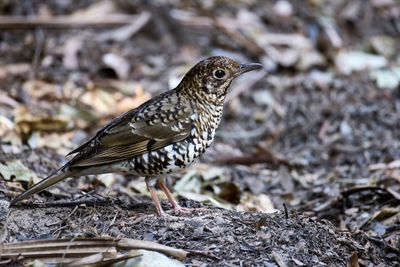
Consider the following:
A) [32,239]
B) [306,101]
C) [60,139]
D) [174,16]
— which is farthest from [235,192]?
[174,16]

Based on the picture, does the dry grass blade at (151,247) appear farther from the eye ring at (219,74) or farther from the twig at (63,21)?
the twig at (63,21)

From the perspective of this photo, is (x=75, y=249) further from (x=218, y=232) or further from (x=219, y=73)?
(x=219, y=73)

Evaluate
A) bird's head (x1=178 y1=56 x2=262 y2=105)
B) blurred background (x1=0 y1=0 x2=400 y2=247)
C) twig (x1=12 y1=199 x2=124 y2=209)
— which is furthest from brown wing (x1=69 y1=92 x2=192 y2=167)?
blurred background (x1=0 y1=0 x2=400 y2=247)

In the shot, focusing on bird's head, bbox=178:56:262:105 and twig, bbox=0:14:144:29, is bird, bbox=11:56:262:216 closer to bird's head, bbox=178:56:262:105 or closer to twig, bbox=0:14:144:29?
bird's head, bbox=178:56:262:105

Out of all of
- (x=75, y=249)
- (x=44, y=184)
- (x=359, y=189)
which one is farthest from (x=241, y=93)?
(x=75, y=249)

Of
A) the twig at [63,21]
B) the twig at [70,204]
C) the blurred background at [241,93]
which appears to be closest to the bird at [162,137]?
the twig at [70,204]

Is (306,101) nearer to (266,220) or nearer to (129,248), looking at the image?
(266,220)
